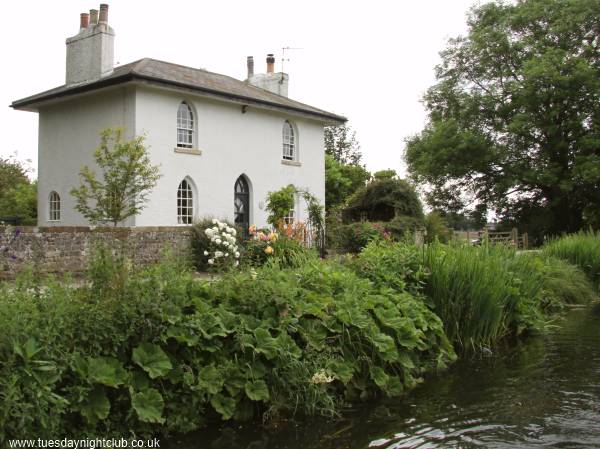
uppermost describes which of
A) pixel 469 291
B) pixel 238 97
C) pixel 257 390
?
pixel 238 97

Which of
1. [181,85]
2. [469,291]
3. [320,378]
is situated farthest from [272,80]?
[320,378]

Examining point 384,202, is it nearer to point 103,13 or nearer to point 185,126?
point 185,126

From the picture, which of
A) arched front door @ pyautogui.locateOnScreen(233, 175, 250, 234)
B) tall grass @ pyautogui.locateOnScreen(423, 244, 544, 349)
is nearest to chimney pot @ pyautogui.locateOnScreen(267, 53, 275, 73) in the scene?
arched front door @ pyautogui.locateOnScreen(233, 175, 250, 234)

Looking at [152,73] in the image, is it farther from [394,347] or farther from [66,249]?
[394,347]

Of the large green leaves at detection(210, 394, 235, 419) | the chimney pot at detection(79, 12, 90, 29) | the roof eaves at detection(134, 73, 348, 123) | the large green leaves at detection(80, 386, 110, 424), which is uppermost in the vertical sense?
the chimney pot at detection(79, 12, 90, 29)

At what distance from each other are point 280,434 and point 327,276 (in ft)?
7.16

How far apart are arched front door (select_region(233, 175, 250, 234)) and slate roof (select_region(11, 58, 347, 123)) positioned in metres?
3.13

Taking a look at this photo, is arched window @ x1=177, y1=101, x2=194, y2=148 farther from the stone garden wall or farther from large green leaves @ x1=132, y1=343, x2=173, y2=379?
large green leaves @ x1=132, y1=343, x2=173, y2=379

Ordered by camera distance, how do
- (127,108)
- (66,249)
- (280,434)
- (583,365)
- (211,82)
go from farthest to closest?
(211,82) < (127,108) < (66,249) < (583,365) < (280,434)

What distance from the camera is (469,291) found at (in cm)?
857

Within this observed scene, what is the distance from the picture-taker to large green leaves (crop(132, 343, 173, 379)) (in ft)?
15.8

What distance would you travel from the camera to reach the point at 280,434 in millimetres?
5418

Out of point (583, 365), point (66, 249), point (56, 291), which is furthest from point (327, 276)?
point (66, 249)

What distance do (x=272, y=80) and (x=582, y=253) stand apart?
54.3 feet
